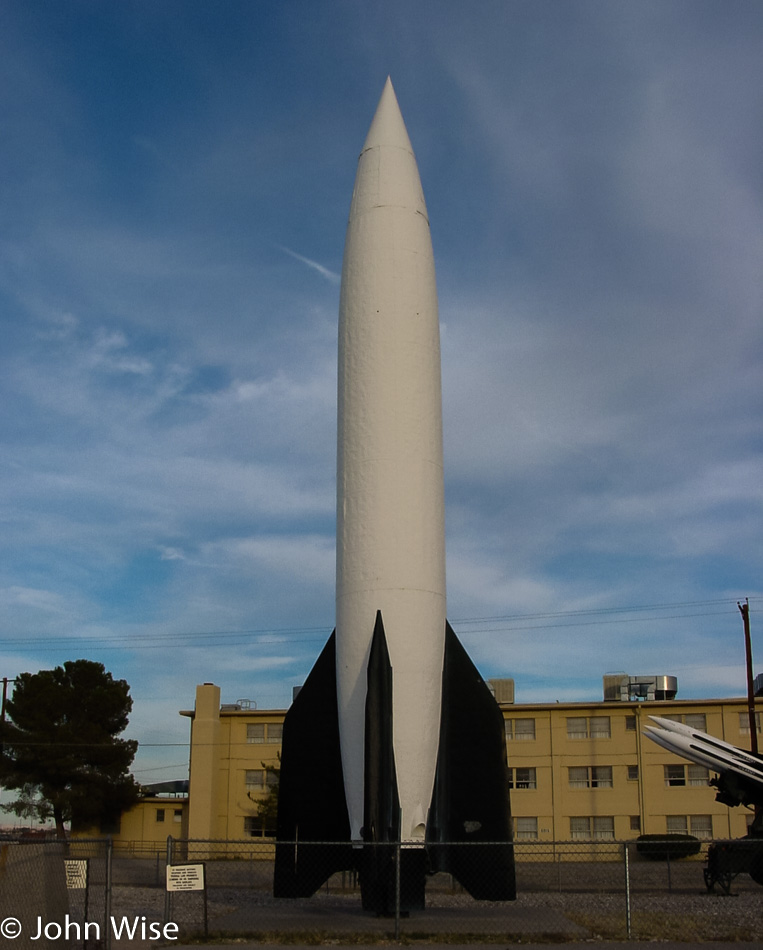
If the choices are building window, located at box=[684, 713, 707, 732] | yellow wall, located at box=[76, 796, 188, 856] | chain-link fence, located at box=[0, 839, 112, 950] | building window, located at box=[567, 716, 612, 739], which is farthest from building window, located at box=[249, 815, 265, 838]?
chain-link fence, located at box=[0, 839, 112, 950]

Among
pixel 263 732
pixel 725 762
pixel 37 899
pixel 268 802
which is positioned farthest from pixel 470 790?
pixel 263 732

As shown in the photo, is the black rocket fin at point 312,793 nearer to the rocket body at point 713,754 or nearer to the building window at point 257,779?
the rocket body at point 713,754

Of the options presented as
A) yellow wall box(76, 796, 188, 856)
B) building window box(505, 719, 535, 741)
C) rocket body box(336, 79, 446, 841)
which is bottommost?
yellow wall box(76, 796, 188, 856)

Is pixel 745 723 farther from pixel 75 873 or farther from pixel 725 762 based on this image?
pixel 75 873

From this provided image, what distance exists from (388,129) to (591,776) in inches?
993

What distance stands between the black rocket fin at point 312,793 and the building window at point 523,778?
75.6ft

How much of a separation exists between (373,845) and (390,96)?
1198 cm

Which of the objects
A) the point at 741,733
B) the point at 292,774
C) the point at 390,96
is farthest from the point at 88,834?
the point at 390,96

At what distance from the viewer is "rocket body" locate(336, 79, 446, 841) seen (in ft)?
41.3

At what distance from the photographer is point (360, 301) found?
1428 cm

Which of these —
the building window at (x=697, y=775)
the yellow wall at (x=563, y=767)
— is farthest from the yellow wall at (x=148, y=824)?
the building window at (x=697, y=775)

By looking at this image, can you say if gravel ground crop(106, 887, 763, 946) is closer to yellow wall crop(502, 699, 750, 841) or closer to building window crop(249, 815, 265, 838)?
yellow wall crop(502, 699, 750, 841)

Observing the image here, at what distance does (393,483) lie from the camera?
1327cm

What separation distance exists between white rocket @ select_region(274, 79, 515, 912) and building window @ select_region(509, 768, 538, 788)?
22.8 metres
